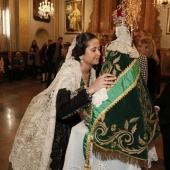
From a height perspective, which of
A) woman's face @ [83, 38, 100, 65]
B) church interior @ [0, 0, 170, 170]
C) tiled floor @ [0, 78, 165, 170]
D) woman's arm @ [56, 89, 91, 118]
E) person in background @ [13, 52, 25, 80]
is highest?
church interior @ [0, 0, 170, 170]

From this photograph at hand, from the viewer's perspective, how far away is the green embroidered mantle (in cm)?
128

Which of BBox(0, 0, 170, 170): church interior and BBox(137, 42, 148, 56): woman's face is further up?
BBox(0, 0, 170, 170): church interior

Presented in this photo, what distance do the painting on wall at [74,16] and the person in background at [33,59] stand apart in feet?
9.63

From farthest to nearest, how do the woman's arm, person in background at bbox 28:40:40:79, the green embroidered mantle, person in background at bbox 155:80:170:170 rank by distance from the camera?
person in background at bbox 28:40:40:79, person in background at bbox 155:80:170:170, the woman's arm, the green embroidered mantle

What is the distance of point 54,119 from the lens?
1787 millimetres

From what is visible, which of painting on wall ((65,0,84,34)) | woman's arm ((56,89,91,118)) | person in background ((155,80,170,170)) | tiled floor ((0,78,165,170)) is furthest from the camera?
painting on wall ((65,0,84,34))

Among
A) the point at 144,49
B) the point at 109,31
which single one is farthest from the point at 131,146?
the point at 109,31

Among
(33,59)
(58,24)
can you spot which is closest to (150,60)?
(33,59)

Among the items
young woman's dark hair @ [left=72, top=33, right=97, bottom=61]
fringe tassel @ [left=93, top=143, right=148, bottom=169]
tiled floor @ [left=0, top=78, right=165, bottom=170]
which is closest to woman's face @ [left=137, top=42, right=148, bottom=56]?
tiled floor @ [left=0, top=78, right=165, bottom=170]

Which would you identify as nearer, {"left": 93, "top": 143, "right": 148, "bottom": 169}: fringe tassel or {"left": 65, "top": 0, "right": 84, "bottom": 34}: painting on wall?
{"left": 93, "top": 143, "right": 148, "bottom": 169}: fringe tassel

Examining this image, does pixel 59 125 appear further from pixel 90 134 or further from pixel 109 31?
pixel 109 31

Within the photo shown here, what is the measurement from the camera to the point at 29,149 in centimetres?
201

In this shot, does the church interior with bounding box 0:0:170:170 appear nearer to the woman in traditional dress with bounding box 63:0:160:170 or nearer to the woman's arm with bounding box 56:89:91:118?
the woman's arm with bounding box 56:89:91:118

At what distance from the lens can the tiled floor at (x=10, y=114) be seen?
309cm
